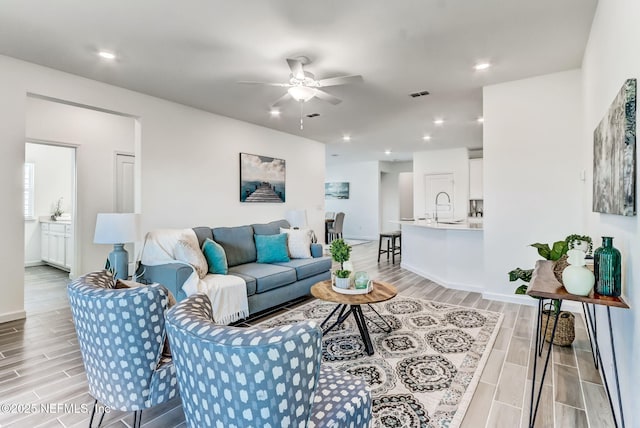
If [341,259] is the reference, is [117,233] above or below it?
above

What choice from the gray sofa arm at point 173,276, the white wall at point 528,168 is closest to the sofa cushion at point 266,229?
the gray sofa arm at point 173,276

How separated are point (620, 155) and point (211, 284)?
3.18m

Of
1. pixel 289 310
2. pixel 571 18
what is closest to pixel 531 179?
pixel 571 18

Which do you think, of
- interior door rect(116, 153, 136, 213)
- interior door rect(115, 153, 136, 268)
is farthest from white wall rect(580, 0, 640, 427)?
interior door rect(116, 153, 136, 213)

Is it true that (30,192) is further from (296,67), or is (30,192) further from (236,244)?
(296,67)

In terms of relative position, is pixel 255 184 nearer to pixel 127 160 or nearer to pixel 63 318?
pixel 127 160

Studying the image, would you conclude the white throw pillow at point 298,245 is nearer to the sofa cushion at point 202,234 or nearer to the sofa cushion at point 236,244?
the sofa cushion at point 236,244

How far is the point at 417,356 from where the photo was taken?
102 inches

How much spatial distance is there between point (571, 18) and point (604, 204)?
63.3 inches

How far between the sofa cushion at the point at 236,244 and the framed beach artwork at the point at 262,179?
1.34 metres

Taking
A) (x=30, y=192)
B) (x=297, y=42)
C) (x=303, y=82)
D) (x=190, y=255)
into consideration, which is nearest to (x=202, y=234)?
(x=190, y=255)

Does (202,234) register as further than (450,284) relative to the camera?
No

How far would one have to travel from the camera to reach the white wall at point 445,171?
8375mm

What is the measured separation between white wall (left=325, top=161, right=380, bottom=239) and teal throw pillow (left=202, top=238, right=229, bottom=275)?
760 cm
